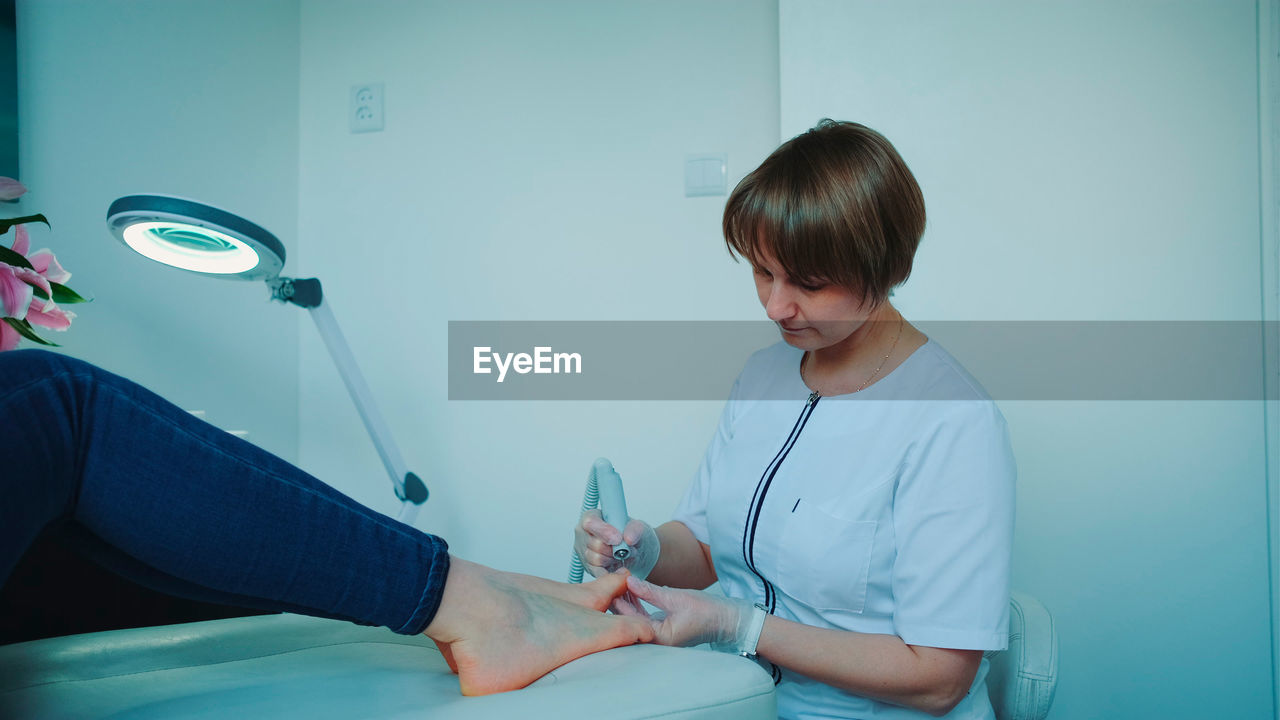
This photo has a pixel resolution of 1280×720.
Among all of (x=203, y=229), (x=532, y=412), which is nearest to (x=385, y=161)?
(x=532, y=412)

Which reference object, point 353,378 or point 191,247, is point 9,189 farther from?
point 353,378

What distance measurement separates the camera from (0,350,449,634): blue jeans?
55 centimetres

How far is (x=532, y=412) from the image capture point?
1.82 metres

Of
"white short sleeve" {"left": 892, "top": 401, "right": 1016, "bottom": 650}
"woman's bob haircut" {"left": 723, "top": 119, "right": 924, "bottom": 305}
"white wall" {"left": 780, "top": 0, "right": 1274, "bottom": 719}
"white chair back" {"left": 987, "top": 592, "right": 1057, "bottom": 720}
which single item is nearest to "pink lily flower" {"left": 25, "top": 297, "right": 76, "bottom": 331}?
"woman's bob haircut" {"left": 723, "top": 119, "right": 924, "bottom": 305}

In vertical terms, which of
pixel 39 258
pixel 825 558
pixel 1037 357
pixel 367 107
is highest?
pixel 367 107

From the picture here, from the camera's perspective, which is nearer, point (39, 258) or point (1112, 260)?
point (39, 258)

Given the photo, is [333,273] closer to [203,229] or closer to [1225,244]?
[203,229]

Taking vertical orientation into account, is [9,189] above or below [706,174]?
below

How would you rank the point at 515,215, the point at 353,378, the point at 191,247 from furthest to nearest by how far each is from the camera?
the point at 515,215 < the point at 353,378 < the point at 191,247

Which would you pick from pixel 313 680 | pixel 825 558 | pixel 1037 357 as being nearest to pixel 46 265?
pixel 313 680

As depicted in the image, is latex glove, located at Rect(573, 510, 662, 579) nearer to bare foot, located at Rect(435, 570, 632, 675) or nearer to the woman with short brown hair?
the woman with short brown hair

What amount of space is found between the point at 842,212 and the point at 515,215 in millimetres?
1109

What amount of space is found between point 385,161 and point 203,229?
95cm

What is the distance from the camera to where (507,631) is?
0.71 meters
